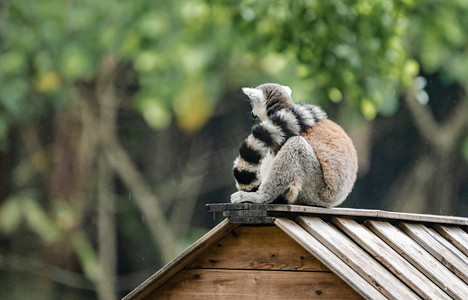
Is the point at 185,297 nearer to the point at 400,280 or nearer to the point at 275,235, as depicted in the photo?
the point at 275,235

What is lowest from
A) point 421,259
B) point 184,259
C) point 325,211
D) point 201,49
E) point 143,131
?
point 421,259

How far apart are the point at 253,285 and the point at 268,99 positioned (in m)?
1.11

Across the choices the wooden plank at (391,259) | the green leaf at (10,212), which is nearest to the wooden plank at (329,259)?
the wooden plank at (391,259)

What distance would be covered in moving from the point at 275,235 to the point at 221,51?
5.19 meters

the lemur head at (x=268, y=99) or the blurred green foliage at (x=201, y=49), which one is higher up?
the blurred green foliage at (x=201, y=49)

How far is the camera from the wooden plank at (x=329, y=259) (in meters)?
2.69

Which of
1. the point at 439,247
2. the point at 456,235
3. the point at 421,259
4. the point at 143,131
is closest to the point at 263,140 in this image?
the point at 421,259

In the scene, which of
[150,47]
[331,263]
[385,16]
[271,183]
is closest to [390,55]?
[385,16]

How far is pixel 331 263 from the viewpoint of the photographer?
9.12ft

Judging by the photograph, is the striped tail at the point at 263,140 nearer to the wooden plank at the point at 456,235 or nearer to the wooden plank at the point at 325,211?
the wooden plank at the point at 325,211

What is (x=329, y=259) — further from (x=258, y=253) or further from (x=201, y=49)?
(x=201, y=49)

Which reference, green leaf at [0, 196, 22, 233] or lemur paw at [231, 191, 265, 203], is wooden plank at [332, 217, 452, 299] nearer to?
lemur paw at [231, 191, 265, 203]

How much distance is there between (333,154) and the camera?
3.65m

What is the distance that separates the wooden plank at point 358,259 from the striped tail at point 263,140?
348mm
